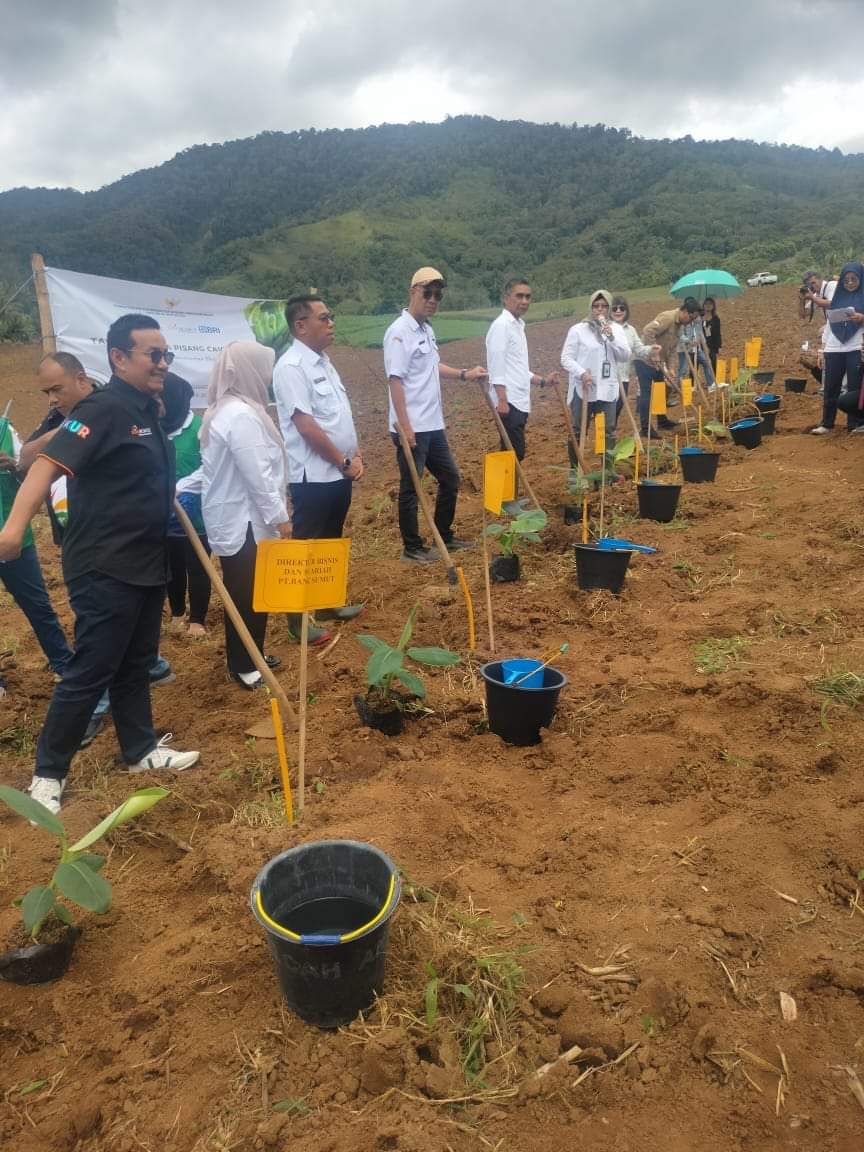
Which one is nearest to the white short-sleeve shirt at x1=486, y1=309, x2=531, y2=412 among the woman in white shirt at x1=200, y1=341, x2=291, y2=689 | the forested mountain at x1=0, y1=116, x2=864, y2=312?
the woman in white shirt at x1=200, y1=341, x2=291, y2=689

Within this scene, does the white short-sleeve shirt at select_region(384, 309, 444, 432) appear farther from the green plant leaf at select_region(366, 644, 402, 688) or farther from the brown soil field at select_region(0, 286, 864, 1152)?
the green plant leaf at select_region(366, 644, 402, 688)

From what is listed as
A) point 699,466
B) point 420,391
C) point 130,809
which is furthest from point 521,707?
point 699,466

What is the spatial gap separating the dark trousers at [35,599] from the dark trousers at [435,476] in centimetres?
221

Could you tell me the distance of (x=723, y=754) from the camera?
266cm

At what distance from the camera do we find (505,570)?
15.4 ft

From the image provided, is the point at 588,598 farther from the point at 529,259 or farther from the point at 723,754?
the point at 529,259

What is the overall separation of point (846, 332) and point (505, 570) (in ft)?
14.7

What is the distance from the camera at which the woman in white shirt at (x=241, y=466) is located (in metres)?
3.17

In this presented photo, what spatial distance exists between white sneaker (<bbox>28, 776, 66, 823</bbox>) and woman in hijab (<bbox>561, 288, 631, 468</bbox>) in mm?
4668

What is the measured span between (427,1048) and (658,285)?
A: 40302 millimetres

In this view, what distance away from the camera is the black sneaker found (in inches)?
201

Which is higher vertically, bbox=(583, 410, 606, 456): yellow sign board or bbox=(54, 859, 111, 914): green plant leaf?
bbox=(583, 410, 606, 456): yellow sign board

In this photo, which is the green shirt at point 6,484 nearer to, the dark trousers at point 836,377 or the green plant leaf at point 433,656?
the green plant leaf at point 433,656

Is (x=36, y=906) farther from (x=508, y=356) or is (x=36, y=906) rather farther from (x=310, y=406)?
(x=508, y=356)
